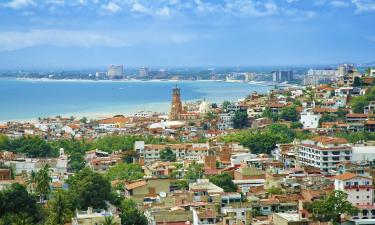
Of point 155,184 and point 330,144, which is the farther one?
point 330,144

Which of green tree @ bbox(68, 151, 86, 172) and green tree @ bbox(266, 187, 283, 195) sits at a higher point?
green tree @ bbox(266, 187, 283, 195)

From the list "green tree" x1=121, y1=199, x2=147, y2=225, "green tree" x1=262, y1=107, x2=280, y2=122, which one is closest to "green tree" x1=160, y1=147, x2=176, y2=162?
"green tree" x1=262, y1=107, x2=280, y2=122

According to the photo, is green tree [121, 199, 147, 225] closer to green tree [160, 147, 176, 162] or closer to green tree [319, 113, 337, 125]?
green tree [160, 147, 176, 162]

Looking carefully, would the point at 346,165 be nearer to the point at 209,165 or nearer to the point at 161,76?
the point at 209,165

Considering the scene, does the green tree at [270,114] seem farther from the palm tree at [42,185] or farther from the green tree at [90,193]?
the green tree at [90,193]

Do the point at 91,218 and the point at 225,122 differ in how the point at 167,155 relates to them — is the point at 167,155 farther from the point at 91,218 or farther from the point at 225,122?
the point at 91,218

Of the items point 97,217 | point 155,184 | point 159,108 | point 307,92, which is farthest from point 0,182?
point 159,108

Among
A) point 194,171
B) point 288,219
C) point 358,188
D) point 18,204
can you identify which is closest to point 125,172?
point 194,171
